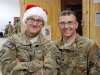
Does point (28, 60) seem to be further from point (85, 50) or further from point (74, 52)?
point (85, 50)

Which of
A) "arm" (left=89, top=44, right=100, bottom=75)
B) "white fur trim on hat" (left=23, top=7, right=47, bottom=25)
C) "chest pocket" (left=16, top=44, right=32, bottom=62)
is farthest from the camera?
"white fur trim on hat" (left=23, top=7, right=47, bottom=25)

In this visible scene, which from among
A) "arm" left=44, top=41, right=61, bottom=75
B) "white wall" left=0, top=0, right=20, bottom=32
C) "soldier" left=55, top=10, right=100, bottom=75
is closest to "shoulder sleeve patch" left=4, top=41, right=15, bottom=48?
"arm" left=44, top=41, right=61, bottom=75

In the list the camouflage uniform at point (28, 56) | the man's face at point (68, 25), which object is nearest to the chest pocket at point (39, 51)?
the camouflage uniform at point (28, 56)

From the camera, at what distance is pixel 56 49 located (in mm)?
1715

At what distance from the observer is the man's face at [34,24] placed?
5.57 ft

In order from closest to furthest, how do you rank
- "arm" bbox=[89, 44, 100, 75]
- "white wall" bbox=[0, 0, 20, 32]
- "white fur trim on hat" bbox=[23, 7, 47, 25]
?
"arm" bbox=[89, 44, 100, 75] → "white fur trim on hat" bbox=[23, 7, 47, 25] → "white wall" bbox=[0, 0, 20, 32]

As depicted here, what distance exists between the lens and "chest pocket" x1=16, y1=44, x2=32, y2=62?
1648 millimetres

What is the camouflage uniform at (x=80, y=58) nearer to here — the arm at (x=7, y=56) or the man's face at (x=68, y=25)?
the man's face at (x=68, y=25)

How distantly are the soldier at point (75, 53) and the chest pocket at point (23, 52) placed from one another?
352 mm

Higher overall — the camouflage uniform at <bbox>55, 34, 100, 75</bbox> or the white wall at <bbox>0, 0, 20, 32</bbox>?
the white wall at <bbox>0, 0, 20, 32</bbox>

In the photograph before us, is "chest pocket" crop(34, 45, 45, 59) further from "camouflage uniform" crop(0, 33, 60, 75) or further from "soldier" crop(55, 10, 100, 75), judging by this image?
"soldier" crop(55, 10, 100, 75)

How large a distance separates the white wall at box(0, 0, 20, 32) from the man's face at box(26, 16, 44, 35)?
9.49 m

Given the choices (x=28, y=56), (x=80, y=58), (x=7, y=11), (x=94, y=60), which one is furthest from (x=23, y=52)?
(x=7, y=11)

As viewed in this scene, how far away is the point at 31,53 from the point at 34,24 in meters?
0.30
